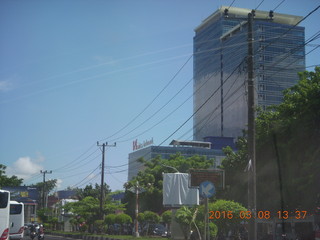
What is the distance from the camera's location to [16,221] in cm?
3123


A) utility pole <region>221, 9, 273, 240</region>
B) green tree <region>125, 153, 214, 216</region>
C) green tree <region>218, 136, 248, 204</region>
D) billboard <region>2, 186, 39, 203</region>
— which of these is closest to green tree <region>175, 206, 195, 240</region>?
green tree <region>218, 136, 248, 204</region>

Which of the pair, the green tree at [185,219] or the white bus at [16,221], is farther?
the white bus at [16,221]

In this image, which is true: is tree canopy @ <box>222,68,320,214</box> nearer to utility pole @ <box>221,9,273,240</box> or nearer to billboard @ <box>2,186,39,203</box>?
utility pole @ <box>221,9,273,240</box>

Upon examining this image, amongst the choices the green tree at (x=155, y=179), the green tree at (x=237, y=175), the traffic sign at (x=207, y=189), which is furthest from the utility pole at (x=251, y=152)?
the green tree at (x=155, y=179)

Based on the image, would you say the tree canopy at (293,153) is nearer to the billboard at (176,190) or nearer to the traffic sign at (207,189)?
the billboard at (176,190)

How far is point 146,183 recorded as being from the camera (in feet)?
198

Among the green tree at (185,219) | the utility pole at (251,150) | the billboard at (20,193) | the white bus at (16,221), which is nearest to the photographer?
the utility pole at (251,150)

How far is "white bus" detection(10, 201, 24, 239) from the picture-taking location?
101ft

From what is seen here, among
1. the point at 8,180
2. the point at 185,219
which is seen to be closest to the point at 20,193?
the point at 8,180

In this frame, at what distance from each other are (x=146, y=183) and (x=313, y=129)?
36622mm

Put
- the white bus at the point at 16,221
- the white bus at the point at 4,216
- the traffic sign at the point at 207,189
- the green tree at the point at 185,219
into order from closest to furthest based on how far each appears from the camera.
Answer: the traffic sign at the point at 207,189 → the white bus at the point at 4,216 → the green tree at the point at 185,219 → the white bus at the point at 16,221

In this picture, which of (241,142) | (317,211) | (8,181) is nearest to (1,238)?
(317,211)

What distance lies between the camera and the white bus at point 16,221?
101 feet

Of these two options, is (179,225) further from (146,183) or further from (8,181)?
(8,181)
